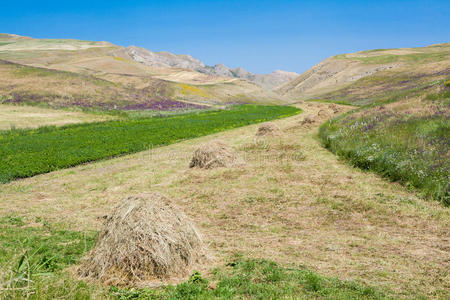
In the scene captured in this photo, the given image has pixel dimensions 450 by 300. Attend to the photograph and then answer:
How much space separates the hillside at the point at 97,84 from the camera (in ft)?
202

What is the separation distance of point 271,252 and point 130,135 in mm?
21783

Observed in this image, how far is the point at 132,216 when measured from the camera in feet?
22.1

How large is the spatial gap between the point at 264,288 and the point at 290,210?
480cm

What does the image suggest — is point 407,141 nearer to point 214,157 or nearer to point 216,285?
point 214,157

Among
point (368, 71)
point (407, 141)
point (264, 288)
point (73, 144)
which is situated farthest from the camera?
point (368, 71)

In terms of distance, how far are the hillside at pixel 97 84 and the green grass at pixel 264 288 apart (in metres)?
57.4

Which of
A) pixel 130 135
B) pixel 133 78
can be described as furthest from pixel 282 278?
pixel 133 78

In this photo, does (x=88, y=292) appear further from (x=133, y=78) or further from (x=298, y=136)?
(x=133, y=78)

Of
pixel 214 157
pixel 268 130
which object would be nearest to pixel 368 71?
pixel 268 130

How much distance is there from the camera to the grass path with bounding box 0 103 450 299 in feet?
22.2

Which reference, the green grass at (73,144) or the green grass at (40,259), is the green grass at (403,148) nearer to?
the green grass at (40,259)

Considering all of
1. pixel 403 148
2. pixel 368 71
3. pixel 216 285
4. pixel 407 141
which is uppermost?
pixel 368 71

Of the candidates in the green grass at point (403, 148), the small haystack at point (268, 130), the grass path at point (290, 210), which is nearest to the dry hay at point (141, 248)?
the grass path at point (290, 210)

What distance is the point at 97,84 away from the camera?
73062 millimetres
